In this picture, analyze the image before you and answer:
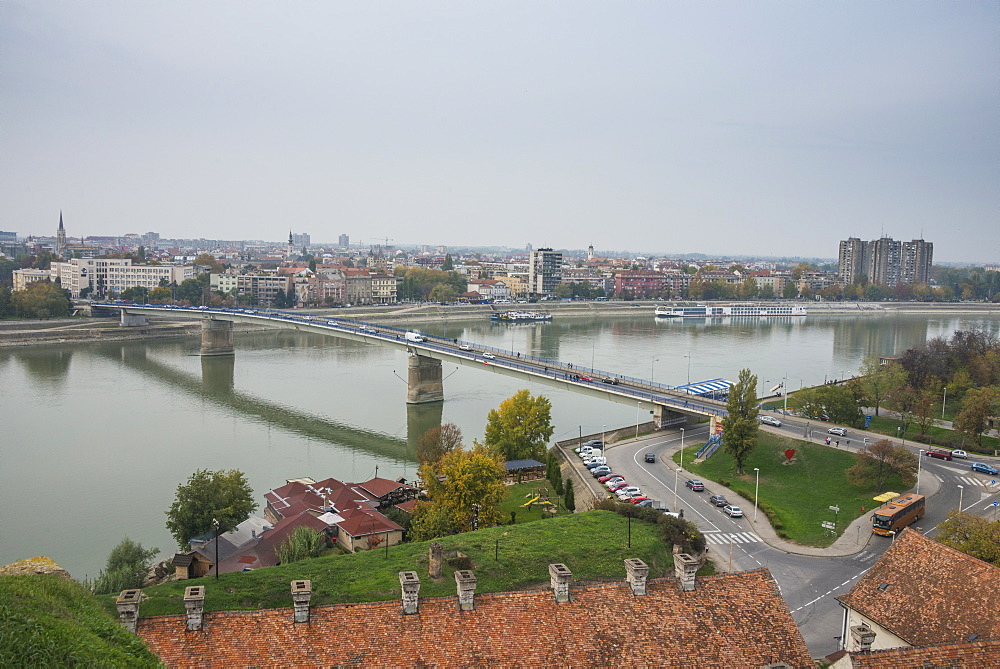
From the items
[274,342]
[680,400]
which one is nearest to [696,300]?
[274,342]

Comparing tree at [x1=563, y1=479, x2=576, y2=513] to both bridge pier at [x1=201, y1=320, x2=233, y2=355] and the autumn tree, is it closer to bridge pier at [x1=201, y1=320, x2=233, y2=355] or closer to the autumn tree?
the autumn tree

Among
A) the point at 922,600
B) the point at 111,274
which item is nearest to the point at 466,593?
the point at 922,600

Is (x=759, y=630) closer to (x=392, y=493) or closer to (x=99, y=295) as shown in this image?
(x=392, y=493)

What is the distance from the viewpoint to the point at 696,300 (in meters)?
97.6

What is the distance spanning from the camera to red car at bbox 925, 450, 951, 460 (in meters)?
20.4

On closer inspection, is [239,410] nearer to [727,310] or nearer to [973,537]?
[973,537]

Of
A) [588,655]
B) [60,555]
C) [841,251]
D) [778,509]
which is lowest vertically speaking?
[60,555]

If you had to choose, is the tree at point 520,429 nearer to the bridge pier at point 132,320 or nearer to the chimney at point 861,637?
the chimney at point 861,637

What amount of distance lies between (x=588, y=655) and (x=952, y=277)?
129194 millimetres

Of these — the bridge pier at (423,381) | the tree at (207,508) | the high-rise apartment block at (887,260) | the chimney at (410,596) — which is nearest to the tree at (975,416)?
the tree at (207,508)

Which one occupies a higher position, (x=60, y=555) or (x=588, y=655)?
(x=588, y=655)

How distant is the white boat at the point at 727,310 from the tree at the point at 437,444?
2416 inches

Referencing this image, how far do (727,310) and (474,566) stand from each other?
3095 inches

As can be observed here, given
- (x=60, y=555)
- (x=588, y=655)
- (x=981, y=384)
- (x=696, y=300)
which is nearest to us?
(x=588, y=655)
